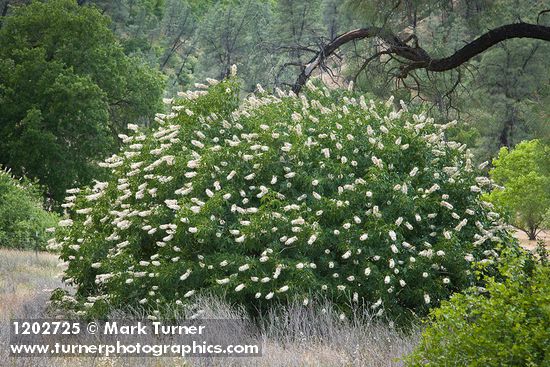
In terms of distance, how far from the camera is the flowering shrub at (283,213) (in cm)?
809

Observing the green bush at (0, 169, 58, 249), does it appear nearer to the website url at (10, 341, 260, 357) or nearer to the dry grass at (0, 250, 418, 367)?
the dry grass at (0, 250, 418, 367)

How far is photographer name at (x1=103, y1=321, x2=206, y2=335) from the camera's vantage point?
7406 millimetres

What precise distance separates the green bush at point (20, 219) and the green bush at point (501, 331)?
17.6 metres

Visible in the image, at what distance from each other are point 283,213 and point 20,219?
16.3m

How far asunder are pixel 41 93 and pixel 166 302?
23958mm

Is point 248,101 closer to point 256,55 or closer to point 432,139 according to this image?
point 432,139

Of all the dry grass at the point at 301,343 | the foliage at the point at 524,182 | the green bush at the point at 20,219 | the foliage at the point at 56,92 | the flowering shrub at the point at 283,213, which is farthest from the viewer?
the foliage at the point at 524,182

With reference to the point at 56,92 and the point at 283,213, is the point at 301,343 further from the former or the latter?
the point at 56,92

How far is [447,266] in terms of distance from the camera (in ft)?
28.1

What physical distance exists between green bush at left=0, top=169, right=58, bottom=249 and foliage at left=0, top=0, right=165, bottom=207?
5368mm

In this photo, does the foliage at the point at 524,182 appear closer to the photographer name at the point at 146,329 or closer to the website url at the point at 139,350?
the photographer name at the point at 146,329

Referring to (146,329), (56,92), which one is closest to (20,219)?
(56,92)

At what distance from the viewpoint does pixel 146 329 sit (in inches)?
314

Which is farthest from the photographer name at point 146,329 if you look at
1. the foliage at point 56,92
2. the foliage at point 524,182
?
the foliage at point 524,182
